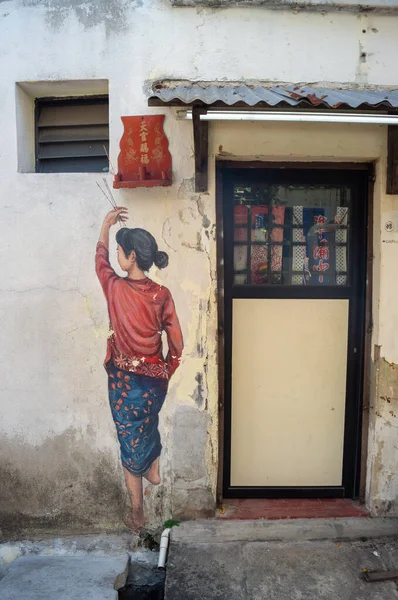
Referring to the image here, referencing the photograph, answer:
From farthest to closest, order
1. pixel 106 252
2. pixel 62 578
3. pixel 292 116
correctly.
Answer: pixel 106 252
pixel 62 578
pixel 292 116

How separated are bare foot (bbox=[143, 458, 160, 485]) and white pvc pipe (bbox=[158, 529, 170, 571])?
1.24 feet

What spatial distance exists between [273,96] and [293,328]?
1.85 metres

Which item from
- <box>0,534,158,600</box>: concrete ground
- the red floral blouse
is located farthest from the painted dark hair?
<box>0,534,158,600</box>: concrete ground

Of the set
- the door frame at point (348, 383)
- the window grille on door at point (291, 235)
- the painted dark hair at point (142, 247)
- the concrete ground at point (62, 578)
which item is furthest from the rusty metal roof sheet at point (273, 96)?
the concrete ground at point (62, 578)

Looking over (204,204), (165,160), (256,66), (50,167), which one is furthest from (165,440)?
(256,66)

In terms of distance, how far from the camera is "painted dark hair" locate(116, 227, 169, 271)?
342 cm

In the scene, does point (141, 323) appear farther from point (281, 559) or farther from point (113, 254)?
point (281, 559)

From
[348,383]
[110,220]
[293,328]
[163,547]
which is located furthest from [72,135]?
[163,547]

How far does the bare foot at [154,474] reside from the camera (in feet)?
11.5

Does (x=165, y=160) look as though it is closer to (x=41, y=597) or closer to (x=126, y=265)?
(x=126, y=265)

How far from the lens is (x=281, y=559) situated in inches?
127

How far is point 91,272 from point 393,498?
3076 mm

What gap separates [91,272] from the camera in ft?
11.3

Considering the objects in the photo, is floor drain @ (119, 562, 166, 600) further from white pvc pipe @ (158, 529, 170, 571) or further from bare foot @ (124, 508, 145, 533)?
bare foot @ (124, 508, 145, 533)
